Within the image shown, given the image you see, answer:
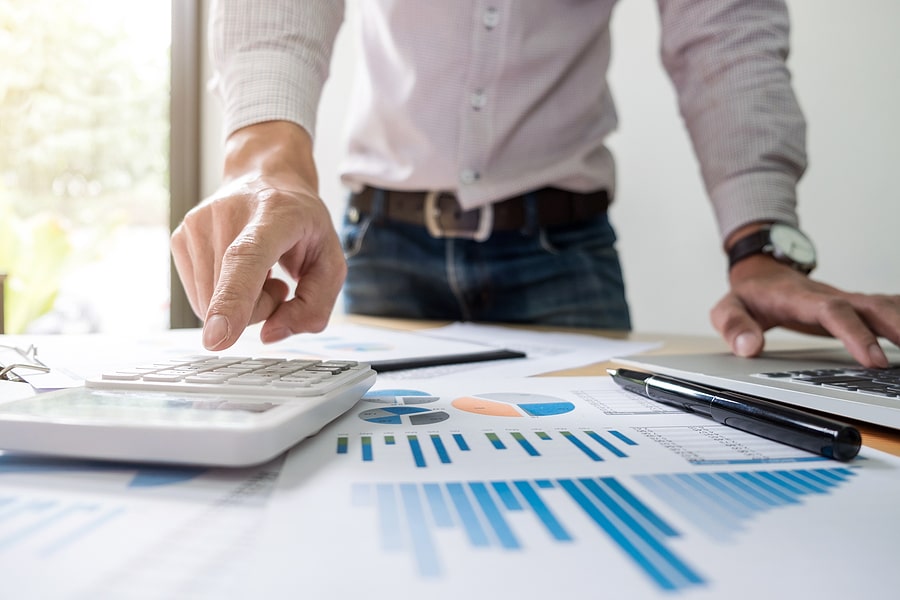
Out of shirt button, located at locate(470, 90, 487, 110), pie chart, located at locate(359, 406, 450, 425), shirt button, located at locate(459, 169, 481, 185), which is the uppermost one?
shirt button, located at locate(470, 90, 487, 110)

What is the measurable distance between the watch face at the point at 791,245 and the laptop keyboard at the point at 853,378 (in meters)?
0.23

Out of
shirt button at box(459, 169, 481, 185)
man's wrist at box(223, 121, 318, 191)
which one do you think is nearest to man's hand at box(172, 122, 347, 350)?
man's wrist at box(223, 121, 318, 191)

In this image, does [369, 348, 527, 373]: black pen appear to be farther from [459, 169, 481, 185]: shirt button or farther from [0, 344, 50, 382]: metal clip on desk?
[459, 169, 481, 185]: shirt button

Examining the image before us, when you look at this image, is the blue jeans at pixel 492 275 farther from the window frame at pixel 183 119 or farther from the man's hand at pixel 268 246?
the window frame at pixel 183 119

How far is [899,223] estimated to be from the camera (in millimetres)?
1548

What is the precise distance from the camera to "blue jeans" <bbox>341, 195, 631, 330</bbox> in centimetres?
90

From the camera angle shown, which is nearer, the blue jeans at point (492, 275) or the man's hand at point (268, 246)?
the man's hand at point (268, 246)

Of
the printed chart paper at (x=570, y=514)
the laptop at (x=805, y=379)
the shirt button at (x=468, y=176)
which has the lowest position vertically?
the printed chart paper at (x=570, y=514)

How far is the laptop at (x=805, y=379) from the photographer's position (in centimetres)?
34

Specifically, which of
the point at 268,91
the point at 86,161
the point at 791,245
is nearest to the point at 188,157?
the point at 86,161

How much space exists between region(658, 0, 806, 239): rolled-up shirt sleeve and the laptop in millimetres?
243

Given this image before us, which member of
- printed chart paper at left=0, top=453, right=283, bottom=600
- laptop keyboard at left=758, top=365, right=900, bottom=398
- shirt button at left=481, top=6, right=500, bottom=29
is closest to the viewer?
printed chart paper at left=0, top=453, right=283, bottom=600

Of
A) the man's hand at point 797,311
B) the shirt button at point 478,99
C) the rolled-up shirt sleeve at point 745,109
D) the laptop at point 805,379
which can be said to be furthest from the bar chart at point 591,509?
the shirt button at point 478,99

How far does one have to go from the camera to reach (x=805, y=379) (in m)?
0.41
